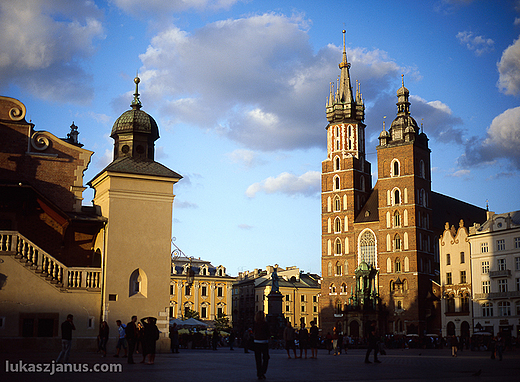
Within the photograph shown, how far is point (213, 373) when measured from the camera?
1596 centimetres

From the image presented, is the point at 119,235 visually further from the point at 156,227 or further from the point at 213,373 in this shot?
the point at 213,373

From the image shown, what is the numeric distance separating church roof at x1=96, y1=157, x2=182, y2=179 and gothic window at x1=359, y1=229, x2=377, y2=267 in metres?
57.5

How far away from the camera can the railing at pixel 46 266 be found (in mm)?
24625

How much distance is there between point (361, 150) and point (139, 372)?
77584 mm

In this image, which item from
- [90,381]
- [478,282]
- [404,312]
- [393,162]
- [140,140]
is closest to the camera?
[90,381]

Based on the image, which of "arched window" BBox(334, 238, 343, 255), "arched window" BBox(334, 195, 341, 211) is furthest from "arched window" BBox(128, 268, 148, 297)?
"arched window" BBox(334, 195, 341, 211)

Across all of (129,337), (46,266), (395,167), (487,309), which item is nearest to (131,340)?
(129,337)

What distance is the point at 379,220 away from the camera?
83.3m

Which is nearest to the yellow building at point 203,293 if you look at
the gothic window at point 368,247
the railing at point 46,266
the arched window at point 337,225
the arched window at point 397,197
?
the arched window at point 337,225

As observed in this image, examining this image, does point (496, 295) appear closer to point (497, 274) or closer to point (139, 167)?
point (497, 274)

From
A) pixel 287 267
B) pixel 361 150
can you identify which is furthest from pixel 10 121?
pixel 287 267

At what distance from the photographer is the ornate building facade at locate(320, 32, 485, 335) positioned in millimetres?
79062

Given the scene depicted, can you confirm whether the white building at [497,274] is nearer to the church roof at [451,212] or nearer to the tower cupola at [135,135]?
the church roof at [451,212]

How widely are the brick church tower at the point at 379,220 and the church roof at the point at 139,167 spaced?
54778mm
